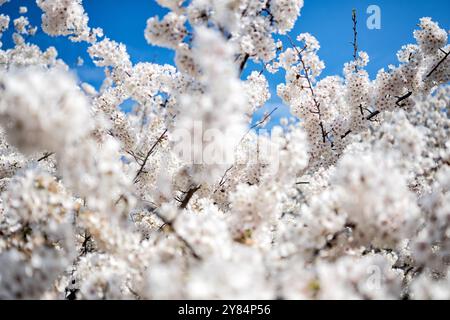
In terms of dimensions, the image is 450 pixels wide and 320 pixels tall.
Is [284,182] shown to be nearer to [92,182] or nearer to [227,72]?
[227,72]

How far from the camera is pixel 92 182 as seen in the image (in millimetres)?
2744

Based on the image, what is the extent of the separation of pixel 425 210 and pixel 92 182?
3599 mm

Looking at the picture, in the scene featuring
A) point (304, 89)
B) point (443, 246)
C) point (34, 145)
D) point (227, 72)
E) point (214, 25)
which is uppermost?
A: point (304, 89)

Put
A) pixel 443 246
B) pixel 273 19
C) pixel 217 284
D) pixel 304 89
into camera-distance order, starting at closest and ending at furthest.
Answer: pixel 217 284 < pixel 443 246 < pixel 273 19 < pixel 304 89

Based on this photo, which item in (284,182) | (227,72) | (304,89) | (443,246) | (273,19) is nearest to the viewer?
(227,72)

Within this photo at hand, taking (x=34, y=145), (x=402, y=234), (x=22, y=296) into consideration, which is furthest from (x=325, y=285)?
(x=22, y=296)

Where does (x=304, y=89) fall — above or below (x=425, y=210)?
above

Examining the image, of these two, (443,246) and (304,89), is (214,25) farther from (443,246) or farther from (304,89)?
(304,89)

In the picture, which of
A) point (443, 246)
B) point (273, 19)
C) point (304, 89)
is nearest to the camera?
point (443, 246)

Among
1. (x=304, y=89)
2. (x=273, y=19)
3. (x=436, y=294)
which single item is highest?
(x=304, y=89)

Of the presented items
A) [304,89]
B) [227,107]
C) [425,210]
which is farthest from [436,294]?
[304,89]

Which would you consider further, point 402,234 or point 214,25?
point 214,25

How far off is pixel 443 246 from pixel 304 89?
5638 mm

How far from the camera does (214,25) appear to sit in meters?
3.93
